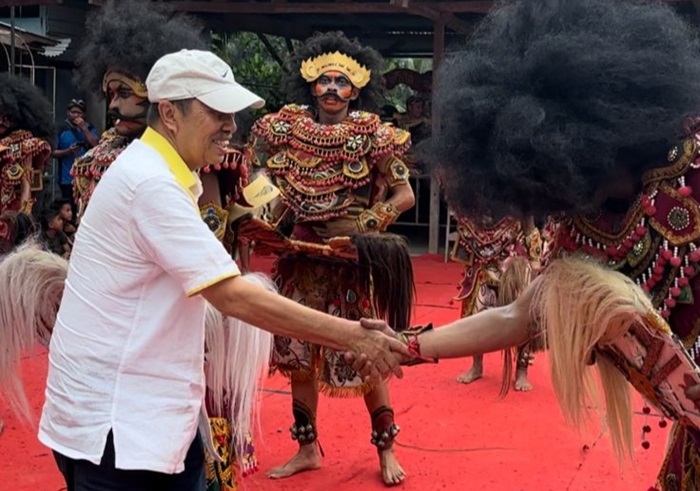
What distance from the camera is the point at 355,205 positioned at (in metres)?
4.27

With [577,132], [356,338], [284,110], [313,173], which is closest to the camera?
[577,132]

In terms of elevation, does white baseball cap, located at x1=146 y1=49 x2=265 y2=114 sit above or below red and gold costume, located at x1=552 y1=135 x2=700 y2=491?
above

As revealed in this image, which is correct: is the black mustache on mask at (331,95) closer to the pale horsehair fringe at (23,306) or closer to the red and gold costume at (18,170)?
the pale horsehair fringe at (23,306)

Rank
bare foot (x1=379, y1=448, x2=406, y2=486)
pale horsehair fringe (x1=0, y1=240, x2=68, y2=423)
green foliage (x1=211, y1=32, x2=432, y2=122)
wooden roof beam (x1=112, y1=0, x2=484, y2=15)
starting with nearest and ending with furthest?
pale horsehair fringe (x1=0, y1=240, x2=68, y2=423) → bare foot (x1=379, y1=448, x2=406, y2=486) → wooden roof beam (x1=112, y1=0, x2=484, y2=15) → green foliage (x1=211, y1=32, x2=432, y2=122)

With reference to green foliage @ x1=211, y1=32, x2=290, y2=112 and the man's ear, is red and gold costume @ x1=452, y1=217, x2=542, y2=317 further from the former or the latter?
green foliage @ x1=211, y1=32, x2=290, y2=112

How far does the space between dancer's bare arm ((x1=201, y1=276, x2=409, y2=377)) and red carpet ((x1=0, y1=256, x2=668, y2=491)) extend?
4.15ft

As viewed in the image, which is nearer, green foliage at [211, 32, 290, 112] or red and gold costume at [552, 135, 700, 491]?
red and gold costume at [552, 135, 700, 491]

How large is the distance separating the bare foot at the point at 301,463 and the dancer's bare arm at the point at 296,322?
72.6 inches

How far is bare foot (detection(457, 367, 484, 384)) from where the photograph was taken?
5961 mm

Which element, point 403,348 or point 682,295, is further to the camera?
point 403,348

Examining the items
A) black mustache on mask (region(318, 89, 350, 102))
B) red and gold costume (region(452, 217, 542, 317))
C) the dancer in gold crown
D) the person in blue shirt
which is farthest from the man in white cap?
the person in blue shirt

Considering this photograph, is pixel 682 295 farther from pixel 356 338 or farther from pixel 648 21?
pixel 356 338

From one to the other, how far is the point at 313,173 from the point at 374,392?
1048 mm

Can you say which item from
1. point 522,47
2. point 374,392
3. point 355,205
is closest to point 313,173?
point 355,205
